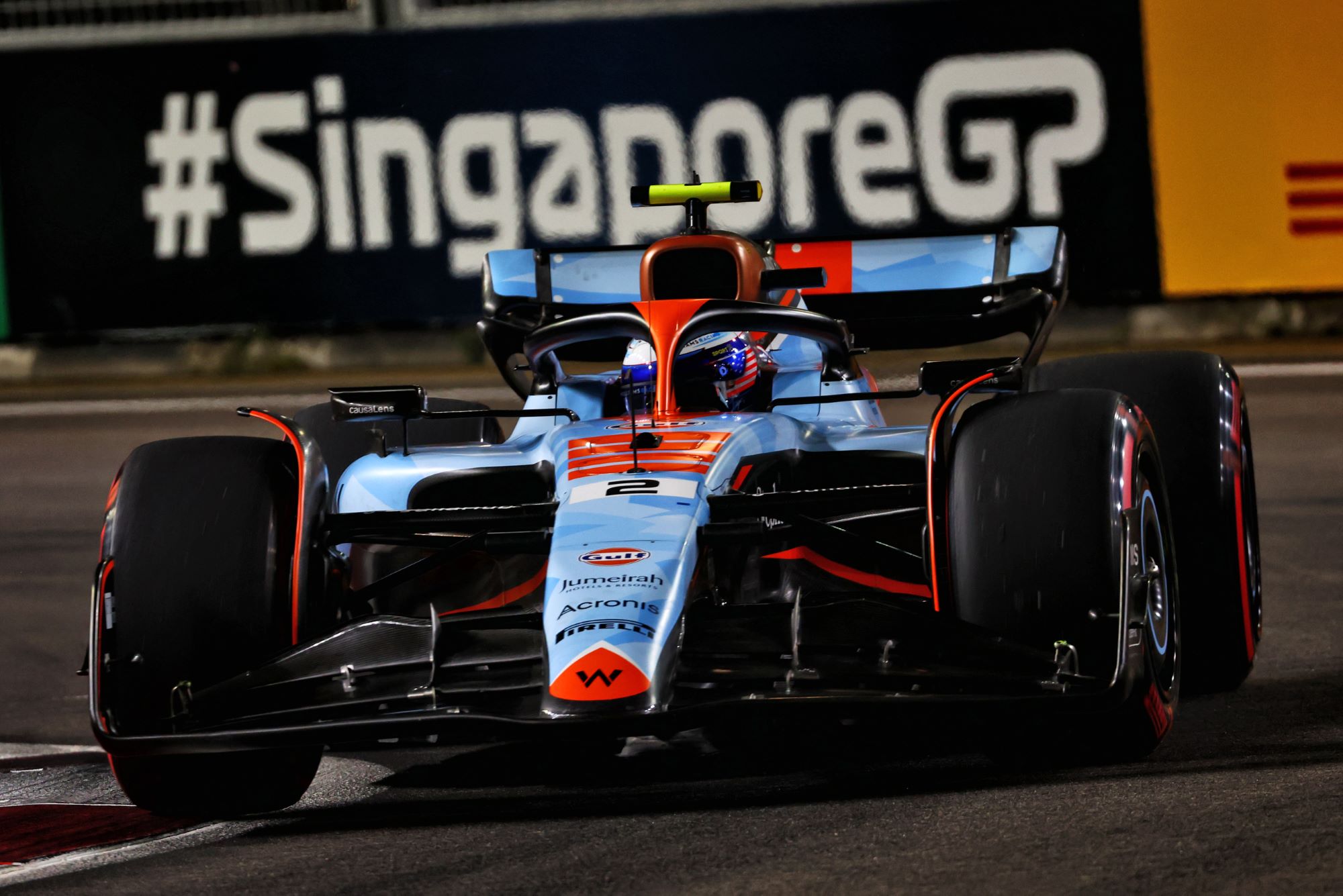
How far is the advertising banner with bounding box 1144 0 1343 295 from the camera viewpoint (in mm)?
13648

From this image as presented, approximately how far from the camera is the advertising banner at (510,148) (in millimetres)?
14016

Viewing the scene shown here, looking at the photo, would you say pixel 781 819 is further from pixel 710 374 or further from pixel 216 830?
pixel 710 374

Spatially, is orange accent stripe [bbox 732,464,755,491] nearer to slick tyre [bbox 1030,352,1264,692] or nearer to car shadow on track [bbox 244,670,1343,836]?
car shadow on track [bbox 244,670,1343,836]

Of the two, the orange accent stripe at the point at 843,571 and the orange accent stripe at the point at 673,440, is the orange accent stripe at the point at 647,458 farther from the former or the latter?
the orange accent stripe at the point at 843,571

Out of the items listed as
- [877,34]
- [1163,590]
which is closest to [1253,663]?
[1163,590]

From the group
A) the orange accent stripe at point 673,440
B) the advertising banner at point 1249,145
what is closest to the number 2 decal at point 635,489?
the orange accent stripe at point 673,440

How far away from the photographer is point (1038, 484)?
177 inches

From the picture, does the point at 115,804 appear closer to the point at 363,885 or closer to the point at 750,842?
the point at 363,885

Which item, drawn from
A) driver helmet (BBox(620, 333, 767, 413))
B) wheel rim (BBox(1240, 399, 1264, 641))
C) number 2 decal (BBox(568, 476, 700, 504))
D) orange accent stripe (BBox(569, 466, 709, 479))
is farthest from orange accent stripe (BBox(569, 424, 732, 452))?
wheel rim (BBox(1240, 399, 1264, 641))

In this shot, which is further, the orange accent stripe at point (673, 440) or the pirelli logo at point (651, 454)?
the orange accent stripe at point (673, 440)

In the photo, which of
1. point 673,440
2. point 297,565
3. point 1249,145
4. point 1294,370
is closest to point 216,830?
point 297,565

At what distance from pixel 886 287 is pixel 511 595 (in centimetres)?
194

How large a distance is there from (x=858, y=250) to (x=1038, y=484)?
7.93 feet

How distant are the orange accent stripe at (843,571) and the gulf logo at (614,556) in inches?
34.5
